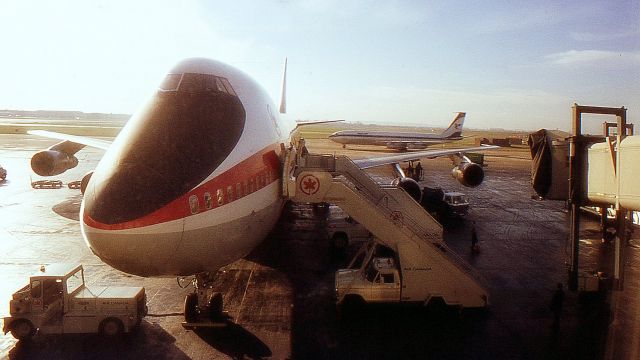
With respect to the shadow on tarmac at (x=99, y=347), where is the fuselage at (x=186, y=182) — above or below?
above

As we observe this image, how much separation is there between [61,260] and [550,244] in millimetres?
24963

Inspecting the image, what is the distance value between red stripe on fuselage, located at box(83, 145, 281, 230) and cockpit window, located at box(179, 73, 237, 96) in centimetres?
218

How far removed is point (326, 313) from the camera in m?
13.9

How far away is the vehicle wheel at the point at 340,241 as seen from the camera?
20.2m

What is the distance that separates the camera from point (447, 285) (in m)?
13.8

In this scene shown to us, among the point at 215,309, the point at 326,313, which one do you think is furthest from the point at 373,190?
the point at 215,309

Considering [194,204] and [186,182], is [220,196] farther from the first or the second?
[186,182]

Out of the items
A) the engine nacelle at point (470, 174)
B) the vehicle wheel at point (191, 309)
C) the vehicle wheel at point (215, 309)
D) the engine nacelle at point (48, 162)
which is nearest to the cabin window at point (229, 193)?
the vehicle wheel at point (191, 309)

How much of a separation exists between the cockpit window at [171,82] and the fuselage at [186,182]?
31 mm

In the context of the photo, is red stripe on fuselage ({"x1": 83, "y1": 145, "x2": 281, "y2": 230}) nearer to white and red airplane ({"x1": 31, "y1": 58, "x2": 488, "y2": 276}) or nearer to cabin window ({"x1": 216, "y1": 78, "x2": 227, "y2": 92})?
white and red airplane ({"x1": 31, "y1": 58, "x2": 488, "y2": 276})

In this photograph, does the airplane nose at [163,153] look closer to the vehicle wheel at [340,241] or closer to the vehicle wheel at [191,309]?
→ the vehicle wheel at [191,309]

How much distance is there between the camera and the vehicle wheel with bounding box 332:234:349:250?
20.2 metres

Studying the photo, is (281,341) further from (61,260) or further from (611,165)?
(61,260)

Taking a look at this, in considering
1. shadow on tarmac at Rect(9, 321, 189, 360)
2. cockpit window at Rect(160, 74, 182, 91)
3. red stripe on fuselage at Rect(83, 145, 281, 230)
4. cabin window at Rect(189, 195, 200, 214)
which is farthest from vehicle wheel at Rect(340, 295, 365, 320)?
cockpit window at Rect(160, 74, 182, 91)
